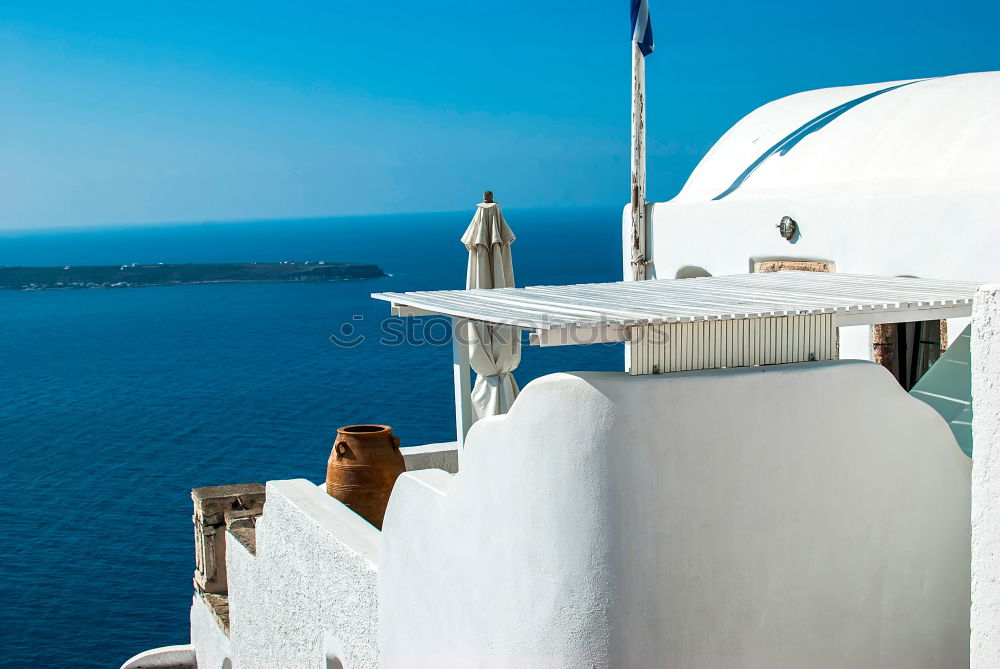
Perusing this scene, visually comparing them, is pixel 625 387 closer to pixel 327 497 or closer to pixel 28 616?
pixel 327 497

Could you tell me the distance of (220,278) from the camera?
125500mm

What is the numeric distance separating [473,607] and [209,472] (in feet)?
121

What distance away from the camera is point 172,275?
414 feet

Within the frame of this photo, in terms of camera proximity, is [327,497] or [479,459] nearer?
[479,459]

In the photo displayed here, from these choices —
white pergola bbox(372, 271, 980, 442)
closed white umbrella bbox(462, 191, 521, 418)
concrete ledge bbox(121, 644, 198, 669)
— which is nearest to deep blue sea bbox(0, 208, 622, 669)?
closed white umbrella bbox(462, 191, 521, 418)

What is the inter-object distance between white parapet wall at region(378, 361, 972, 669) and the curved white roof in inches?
135

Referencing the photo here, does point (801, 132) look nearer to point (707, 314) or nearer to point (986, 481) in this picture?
point (707, 314)

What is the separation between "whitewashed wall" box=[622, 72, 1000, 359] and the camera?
24.8 ft

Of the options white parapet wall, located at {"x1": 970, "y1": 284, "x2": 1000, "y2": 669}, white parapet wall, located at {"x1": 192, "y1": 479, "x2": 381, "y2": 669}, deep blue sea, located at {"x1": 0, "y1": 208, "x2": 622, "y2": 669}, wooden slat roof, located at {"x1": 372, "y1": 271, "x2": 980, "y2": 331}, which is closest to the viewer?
white parapet wall, located at {"x1": 970, "y1": 284, "x2": 1000, "y2": 669}

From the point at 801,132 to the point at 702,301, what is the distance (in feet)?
19.2

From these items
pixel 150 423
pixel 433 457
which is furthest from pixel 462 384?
pixel 150 423

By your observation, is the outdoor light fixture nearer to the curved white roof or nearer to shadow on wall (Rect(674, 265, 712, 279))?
the curved white roof

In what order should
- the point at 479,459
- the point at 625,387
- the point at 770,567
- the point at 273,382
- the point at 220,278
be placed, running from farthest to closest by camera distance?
the point at 220,278 → the point at 273,382 → the point at 479,459 → the point at 770,567 → the point at 625,387

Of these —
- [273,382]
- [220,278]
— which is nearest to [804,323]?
[273,382]
